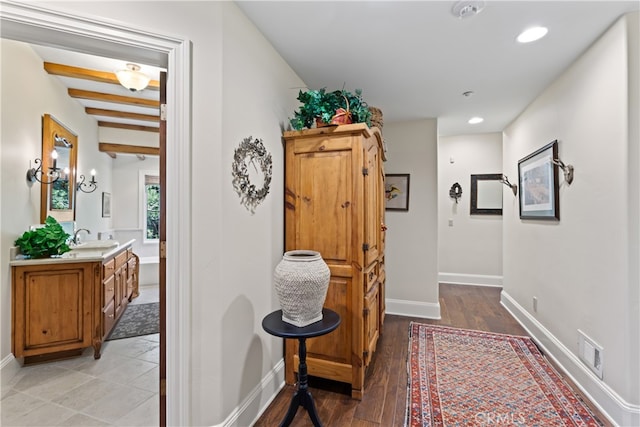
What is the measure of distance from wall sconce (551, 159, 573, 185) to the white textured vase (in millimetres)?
2167

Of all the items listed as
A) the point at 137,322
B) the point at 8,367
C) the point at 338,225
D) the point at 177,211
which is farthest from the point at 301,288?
the point at 137,322

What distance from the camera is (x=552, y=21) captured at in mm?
1737

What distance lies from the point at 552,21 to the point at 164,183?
2.47 meters

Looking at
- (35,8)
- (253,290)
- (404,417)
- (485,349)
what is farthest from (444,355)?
(35,8)

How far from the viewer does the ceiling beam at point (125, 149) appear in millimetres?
4316

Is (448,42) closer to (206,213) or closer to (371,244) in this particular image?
(371,244)

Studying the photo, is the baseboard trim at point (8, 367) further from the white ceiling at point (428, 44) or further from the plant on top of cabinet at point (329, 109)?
the white ceiling at point (428, 44)

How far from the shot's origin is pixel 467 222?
4.93 m

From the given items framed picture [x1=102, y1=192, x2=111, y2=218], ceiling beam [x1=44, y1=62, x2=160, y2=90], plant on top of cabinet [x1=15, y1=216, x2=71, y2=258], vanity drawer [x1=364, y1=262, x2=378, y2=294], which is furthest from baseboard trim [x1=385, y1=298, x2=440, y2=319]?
framed picture [x1=102, y1=192, x2=111, y2=218]


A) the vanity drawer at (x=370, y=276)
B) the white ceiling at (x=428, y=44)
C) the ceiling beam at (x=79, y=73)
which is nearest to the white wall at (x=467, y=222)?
the white ceiling at (x=428, y=44)

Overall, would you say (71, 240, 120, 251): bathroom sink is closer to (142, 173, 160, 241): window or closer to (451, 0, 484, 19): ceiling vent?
(142, 173, 160, 241): window

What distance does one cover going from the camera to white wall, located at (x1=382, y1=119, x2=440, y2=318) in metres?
3.52

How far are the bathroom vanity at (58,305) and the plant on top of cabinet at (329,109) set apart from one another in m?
2.21

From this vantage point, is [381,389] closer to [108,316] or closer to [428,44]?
[428,44]
